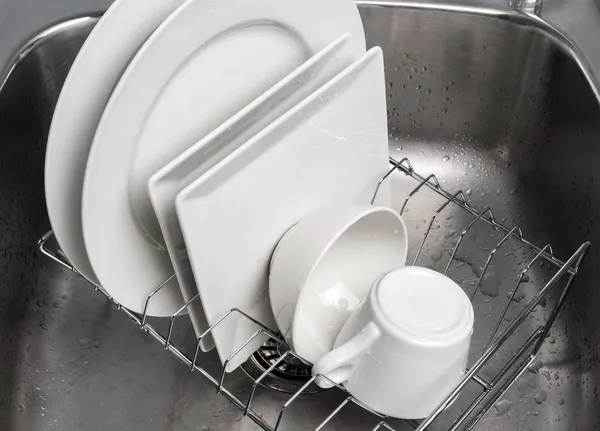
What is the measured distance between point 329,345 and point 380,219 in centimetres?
13

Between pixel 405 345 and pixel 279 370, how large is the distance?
29 cm

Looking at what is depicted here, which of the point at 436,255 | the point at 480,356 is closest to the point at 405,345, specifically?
the point at 480,356

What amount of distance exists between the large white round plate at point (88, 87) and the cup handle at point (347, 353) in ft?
0.83

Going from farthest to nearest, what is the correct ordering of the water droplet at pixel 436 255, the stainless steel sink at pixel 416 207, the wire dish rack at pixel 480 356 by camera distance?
1. the water droplet at pixel 436 255
2. the stainless steel sink at pixel 416 207
3. the wire dish rack at pixel 480 356

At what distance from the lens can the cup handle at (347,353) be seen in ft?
1.88

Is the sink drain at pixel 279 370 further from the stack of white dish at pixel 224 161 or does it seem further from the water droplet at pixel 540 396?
the water droplet at pixel 540 396

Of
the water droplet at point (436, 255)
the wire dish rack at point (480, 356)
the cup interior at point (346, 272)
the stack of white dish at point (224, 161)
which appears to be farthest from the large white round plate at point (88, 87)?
the water droplet at point (436, 255)

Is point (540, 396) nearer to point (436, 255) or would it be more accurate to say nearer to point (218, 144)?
point (436, 255)

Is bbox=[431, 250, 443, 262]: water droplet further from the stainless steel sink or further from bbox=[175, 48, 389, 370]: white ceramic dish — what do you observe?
bbox=[175, 48, 389, 370]: white ceramic dish

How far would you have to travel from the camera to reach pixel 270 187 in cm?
64

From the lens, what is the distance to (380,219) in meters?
0.67

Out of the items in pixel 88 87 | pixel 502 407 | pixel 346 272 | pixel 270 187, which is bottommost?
pixel 502 407

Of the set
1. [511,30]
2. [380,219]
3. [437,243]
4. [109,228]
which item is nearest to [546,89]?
[511,30]

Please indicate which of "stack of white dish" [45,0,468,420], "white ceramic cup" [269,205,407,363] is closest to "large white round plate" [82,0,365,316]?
"stack of white dish" [45,0,468,420]
